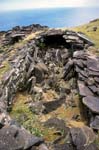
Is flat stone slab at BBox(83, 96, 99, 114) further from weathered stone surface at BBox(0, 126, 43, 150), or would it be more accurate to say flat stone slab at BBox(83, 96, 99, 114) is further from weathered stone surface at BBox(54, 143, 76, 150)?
weathered stone surface at BBox(0, 126, 43, 150)

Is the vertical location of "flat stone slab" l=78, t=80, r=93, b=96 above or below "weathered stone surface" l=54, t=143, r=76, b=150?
above

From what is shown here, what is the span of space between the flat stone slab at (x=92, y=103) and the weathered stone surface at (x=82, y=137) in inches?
95.5

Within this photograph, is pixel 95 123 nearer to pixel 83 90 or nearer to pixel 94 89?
pixel 94 89

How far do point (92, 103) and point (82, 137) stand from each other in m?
4.67

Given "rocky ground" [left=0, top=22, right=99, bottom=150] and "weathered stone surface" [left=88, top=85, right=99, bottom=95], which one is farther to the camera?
"weathered stone surface" [left=88, top=85, right=99, bottom=95]

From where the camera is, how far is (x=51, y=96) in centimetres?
3178

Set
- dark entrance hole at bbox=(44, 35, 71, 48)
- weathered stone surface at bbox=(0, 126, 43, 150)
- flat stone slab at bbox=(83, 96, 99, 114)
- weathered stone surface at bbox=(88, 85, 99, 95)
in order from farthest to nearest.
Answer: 1. dark entrance hole at bbox=(44, 35, 71, 48)
2. weathered stone surface at bbox=(88, 85, 99, 95)
3. flat stone slab at bbox=(83, 96, 99, 114)
4. weathered stone surface at bbox=(0, 126, 43, 150)

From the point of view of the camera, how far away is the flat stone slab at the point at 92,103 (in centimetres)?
2577

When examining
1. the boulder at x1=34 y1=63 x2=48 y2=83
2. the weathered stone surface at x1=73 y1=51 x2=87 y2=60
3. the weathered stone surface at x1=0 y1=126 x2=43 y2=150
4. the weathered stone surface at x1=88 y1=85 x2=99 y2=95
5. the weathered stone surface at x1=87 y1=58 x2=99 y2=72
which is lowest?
the boulder at x1=34 y1=63 x2=48 y2=83

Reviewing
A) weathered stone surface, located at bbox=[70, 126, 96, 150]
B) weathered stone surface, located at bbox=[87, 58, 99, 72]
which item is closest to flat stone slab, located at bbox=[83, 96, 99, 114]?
weathered stone surface, located at bbox=[70, 126, 96, 150]

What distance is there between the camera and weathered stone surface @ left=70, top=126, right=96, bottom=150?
21.8 meters

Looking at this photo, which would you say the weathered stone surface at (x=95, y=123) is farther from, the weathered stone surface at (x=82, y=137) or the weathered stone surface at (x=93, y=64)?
the weathered stone surface at (x=93, y=64)

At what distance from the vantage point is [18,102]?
3094 centimetres

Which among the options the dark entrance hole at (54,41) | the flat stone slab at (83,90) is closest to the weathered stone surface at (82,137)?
the flat stone slab at (83,90)
